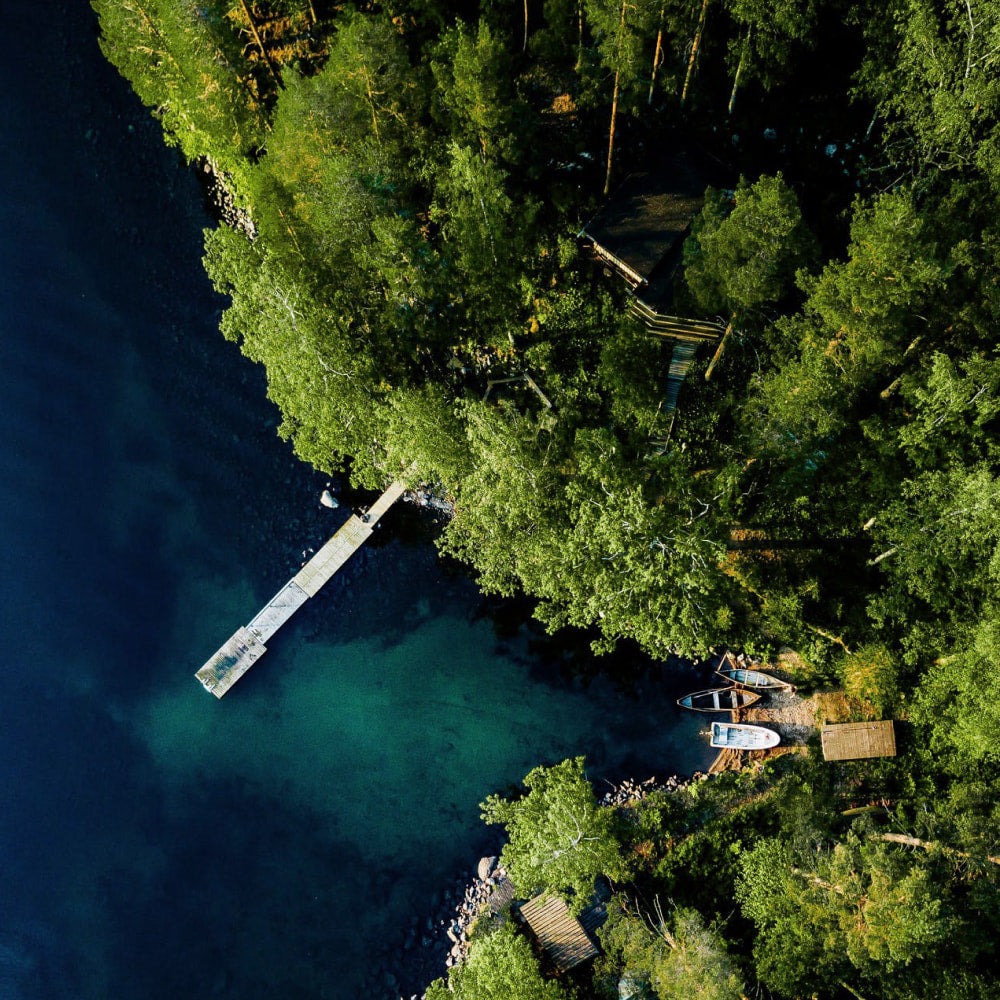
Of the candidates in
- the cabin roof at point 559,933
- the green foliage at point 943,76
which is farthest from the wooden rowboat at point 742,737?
the green foliage at point 943,76

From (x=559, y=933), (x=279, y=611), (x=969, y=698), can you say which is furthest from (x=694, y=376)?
(x=559, y=933)

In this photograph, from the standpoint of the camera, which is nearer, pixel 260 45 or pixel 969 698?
pixel 969 698

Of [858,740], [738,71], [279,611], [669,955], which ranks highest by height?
[738,71]

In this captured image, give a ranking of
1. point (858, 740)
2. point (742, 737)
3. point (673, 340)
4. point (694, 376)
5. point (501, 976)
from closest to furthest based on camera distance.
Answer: point (501, 976)
point (858, 740)
point (673, 340)
point (694, 376)
point (742, 737)

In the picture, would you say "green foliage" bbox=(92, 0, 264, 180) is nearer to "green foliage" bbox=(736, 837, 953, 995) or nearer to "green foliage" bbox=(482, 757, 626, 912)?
"green foliage" bbox=(482, 757, 626, 912)

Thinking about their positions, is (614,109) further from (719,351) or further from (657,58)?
(719,351)

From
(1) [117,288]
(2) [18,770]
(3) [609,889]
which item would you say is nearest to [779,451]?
(3) [609,889]

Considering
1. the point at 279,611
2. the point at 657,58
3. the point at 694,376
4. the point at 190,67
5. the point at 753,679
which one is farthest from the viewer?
the point at 279,611
